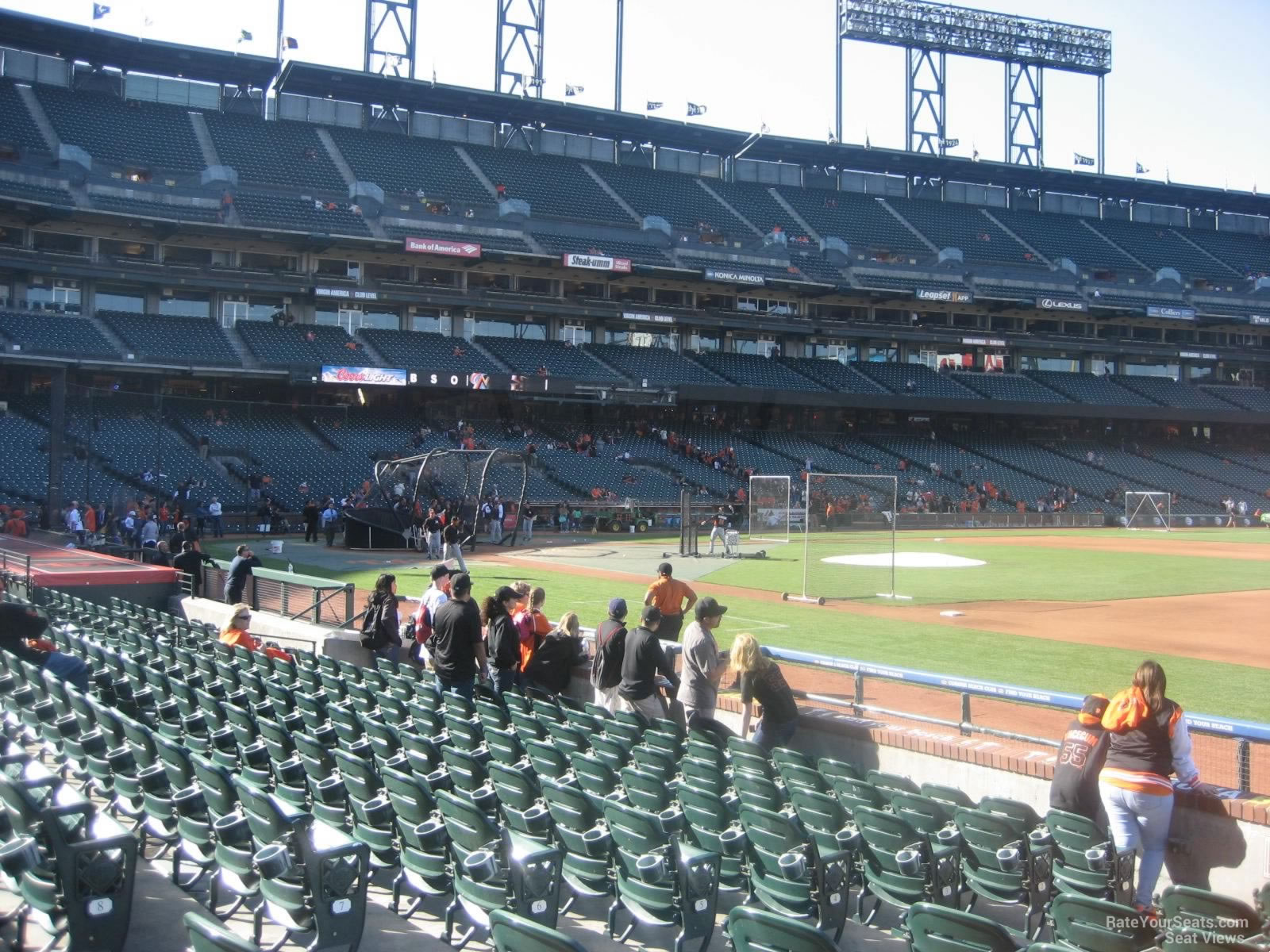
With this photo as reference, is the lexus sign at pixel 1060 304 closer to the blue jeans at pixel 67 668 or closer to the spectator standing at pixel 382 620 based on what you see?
the spectator standing at pixel 382 620

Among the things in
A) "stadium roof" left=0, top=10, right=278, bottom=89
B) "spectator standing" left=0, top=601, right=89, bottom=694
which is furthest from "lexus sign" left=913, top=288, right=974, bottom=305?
"spectator standing" left=0, top=601, right=89, bottom=694

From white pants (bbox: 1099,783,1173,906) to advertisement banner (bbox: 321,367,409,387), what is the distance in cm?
4401

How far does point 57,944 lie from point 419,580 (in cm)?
2037

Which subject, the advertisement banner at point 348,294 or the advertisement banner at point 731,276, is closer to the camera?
the advertisement banner at point 348,294

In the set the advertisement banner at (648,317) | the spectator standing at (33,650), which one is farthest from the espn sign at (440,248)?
the spectator standing at (33,650)

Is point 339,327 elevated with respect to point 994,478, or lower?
elevated

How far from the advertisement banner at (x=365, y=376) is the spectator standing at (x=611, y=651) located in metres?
38.9

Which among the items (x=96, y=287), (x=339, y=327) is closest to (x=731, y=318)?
(x=339, y=327)

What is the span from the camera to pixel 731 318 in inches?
2434

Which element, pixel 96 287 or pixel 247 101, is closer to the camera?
pixel 96 287

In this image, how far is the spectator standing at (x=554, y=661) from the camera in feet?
38.5

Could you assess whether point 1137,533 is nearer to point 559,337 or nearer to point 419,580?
point 559,337

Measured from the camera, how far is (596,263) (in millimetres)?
55438

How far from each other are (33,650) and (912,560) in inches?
1131
